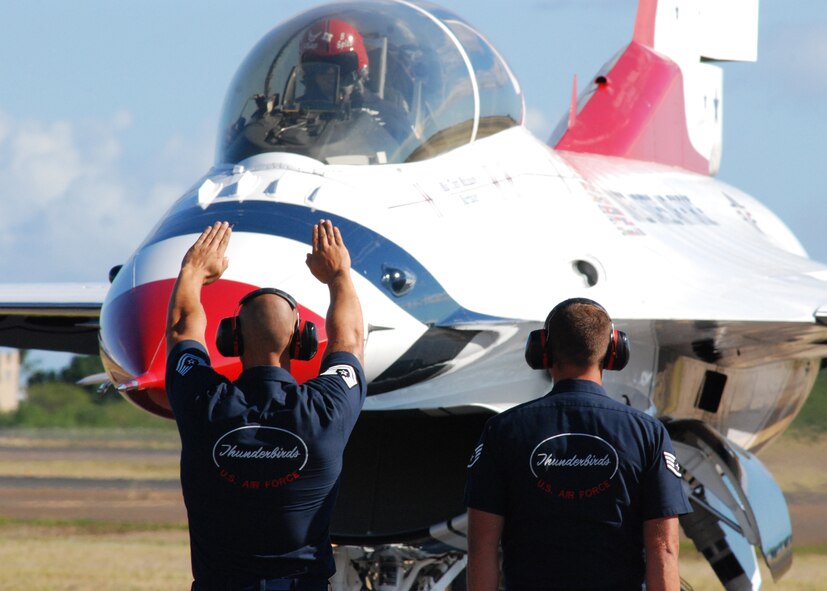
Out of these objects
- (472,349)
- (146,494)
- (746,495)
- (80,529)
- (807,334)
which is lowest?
(146,494)

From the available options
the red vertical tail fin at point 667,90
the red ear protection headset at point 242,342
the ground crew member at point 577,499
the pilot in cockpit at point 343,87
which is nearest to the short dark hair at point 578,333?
the ground crew member at point 577,499

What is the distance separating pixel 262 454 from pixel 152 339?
4.62 ft

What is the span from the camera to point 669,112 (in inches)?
510

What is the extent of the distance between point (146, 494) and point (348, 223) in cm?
1681

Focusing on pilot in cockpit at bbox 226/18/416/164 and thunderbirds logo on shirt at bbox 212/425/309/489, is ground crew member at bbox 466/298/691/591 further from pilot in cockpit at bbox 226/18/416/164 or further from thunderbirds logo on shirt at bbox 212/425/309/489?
pilot in cockpit at bbox 226/18/416/164

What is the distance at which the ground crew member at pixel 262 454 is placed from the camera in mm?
4230

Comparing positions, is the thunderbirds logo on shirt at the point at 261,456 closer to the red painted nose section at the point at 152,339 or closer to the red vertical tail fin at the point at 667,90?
the red painted nose section at the point at 152,339

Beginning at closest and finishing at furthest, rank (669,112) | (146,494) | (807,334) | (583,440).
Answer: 1. (583,440)
2. (807,334)
3. (669,112)
4. (146,494)

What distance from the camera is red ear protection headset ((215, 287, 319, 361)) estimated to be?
14.6 ft

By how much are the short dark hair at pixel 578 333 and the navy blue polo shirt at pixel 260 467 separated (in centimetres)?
69

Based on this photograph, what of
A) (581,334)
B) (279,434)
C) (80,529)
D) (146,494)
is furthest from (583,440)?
(146,494)

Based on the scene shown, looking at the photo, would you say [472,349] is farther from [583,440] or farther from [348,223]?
[583,440]

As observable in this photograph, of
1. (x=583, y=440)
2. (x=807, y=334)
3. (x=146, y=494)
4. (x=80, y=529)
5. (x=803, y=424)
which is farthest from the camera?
Result: (x=146, y=494)

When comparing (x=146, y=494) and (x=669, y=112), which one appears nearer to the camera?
(x=669, y=112)
